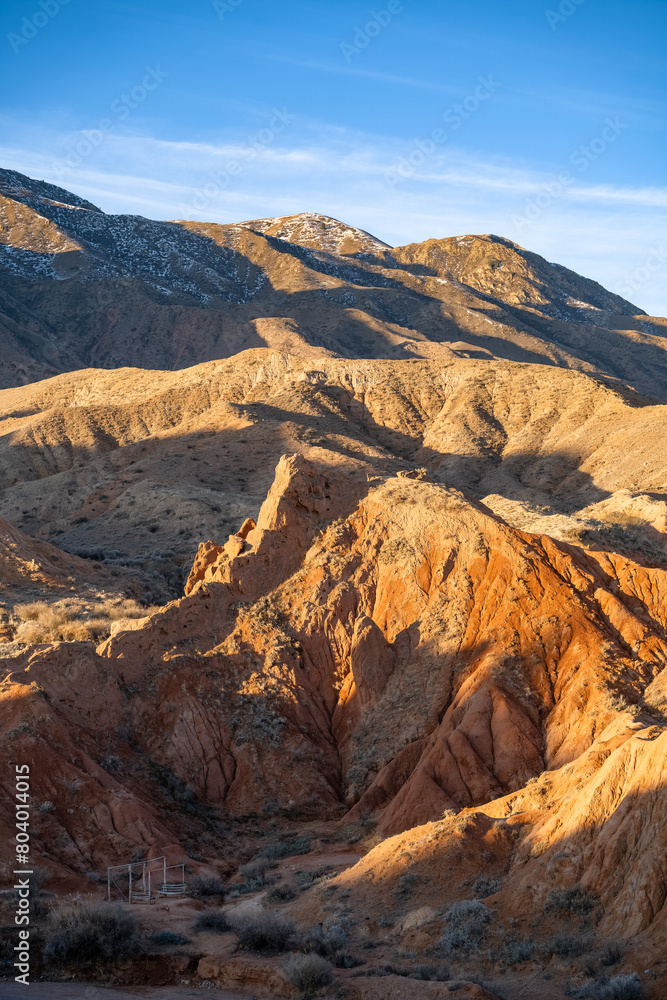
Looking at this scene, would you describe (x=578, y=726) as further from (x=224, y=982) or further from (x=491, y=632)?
(x=224, y=982)

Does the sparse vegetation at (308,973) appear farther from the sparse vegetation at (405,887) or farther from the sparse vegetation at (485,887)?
the sparse vegetation at (485,887)

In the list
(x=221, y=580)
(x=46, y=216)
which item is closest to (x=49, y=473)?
(x=221, y=580)

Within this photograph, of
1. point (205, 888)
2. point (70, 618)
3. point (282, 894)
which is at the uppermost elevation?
point (70, 618)

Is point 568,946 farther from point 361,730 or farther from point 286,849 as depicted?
point 361,730

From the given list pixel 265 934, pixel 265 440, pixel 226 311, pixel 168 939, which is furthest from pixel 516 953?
pixel 226 311

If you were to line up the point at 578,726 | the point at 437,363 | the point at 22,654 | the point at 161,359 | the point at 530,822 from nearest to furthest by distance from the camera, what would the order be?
the point at 530,822 → the point at 578,726 → the point at 22,654 → the point at 437,363 → the point at 161,359

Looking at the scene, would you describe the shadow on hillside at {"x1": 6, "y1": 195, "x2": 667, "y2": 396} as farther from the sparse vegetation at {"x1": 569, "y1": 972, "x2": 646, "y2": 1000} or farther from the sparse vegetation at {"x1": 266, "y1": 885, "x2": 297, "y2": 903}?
the sparse vegetation at {"x1": 569, "y1": 972, "x2": 646, "y2": 1000}

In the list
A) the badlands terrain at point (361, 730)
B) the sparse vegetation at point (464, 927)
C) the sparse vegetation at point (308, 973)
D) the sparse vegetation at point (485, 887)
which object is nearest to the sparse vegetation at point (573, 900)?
the badlands terrain at point (361, 730)
